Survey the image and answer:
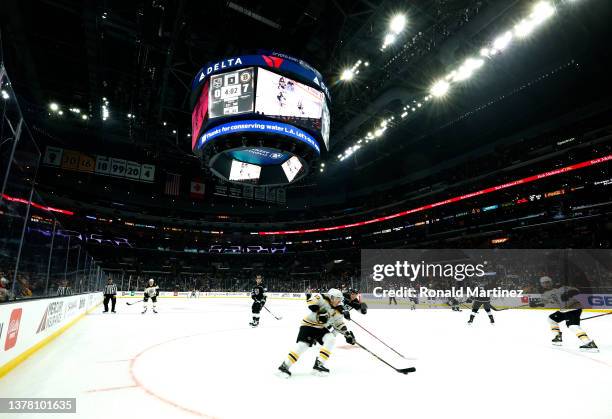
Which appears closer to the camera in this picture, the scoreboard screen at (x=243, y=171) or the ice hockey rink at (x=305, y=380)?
the ice hockey rink at (x=305, y=380)

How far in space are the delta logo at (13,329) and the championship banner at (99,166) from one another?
2217cm

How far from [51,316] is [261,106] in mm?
8722

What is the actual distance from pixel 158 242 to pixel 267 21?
39371 millimetres

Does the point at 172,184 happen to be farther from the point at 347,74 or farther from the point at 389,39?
the point at 389,39

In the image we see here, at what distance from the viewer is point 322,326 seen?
16.0 feet

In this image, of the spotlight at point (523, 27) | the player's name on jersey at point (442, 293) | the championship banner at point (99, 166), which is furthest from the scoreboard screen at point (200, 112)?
the player's name on jersey at point (442, 293)

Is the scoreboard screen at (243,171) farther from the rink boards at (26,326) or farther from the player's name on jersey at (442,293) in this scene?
the player's name on jersey at (442,293)

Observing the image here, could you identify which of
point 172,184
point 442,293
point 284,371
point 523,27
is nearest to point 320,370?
point 284,371

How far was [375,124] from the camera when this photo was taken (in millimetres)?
19484

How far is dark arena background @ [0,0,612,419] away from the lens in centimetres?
434

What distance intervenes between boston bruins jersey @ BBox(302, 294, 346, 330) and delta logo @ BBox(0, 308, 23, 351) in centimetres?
404

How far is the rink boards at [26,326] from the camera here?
14.3 feet

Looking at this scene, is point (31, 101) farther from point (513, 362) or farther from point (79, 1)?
point (513, 362)

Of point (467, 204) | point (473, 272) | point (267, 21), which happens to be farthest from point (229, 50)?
point (467, 204)
